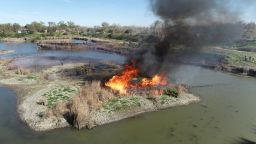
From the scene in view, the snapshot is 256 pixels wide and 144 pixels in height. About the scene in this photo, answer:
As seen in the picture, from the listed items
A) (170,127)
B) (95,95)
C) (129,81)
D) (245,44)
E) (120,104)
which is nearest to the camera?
(170,127)

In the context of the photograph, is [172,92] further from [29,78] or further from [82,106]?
[29,78]

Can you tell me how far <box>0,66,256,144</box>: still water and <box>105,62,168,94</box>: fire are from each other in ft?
19.9

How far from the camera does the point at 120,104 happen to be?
3759 centimetres

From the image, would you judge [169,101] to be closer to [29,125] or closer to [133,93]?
[133,93]

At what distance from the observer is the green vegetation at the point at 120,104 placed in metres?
36.3

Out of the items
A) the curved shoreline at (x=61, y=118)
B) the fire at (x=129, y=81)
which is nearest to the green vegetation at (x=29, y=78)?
the curved shoreline at (x=61, y=118)

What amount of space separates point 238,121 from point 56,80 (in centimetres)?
2979

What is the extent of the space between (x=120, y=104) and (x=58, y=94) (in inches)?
375

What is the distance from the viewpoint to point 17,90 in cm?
4562

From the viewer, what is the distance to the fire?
43.4 meters

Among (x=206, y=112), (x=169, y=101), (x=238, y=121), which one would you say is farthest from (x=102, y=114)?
(x=238, y=121)

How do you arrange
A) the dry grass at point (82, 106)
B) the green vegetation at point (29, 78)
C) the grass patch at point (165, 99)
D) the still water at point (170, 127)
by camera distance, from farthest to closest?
1. the green vegetation at point (29, 78)
2. the grass patch at point (165, 99)
3. the dry grass at point (82, 106)
4. the still water at point (170, 127)

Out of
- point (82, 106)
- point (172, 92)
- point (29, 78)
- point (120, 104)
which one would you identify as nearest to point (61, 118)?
point (82, 106)

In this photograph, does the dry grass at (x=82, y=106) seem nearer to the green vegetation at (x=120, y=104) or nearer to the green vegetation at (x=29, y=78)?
the green vegetation at (x=120, y=104)
